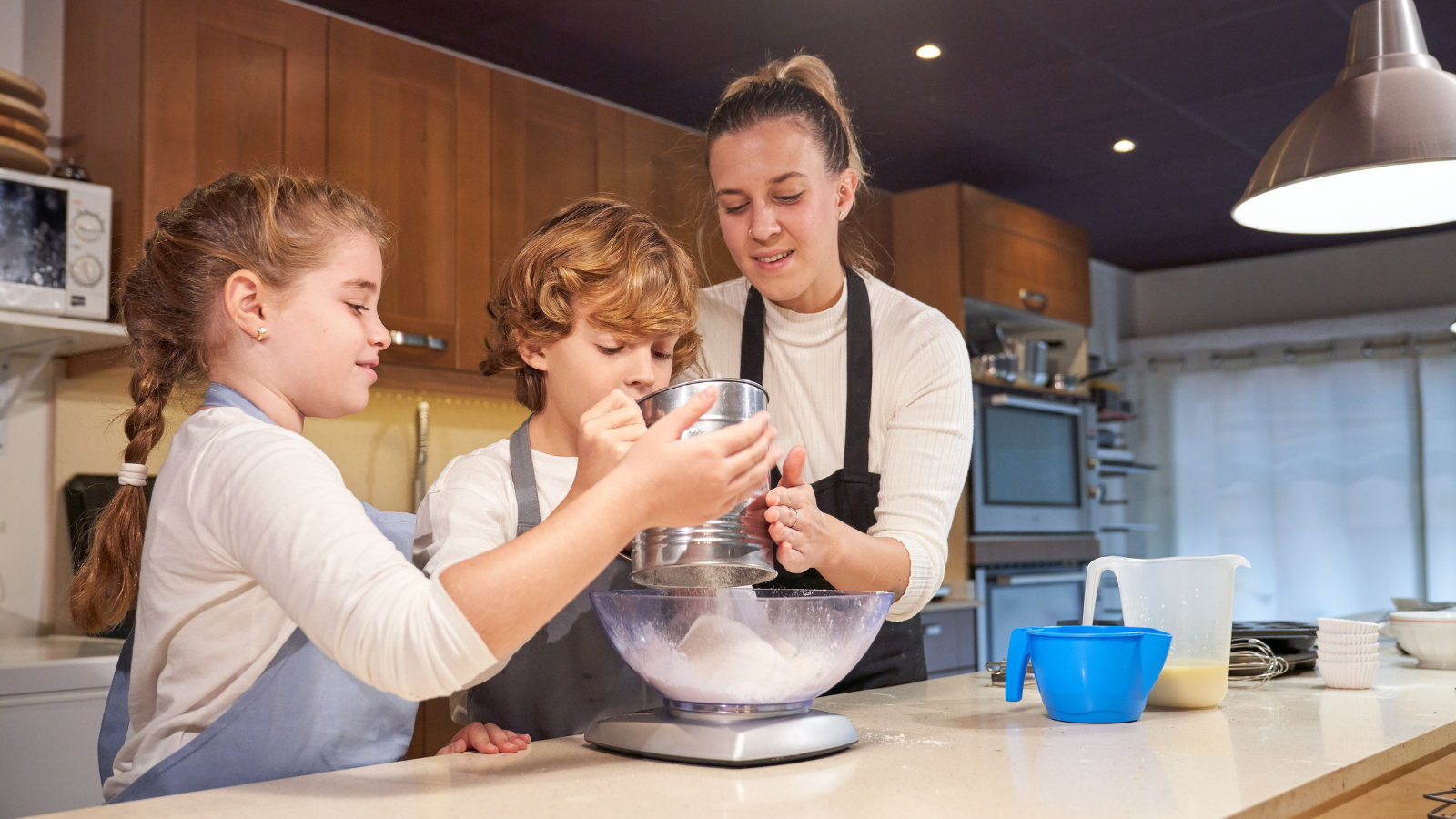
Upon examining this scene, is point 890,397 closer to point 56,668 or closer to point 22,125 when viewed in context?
point 56,668

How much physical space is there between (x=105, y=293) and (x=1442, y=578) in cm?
507

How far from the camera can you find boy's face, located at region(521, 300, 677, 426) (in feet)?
3.83

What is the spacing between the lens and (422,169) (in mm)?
2777

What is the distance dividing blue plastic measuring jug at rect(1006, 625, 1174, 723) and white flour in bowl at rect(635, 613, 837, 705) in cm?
30

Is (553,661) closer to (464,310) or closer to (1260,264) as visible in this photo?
(464,310)

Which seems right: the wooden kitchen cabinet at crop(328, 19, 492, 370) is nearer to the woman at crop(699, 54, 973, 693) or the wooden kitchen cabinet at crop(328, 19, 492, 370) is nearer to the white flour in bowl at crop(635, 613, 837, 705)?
the woman at crop(699, 54, 973, 693)

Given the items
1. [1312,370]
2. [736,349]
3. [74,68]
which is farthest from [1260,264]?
[74,68]

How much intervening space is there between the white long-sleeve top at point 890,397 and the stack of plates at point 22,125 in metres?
1.45

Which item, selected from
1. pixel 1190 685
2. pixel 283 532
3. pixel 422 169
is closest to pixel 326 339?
pixel 283 532

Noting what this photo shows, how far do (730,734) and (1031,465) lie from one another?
11.7 feet

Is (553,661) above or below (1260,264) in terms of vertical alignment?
below

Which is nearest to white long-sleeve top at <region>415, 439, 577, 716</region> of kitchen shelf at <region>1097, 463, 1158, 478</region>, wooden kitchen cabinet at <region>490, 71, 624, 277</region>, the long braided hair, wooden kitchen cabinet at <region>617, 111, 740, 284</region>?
the long braided hair

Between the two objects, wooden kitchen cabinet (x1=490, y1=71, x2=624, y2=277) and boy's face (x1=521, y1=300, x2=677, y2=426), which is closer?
boy's face (x1=521, y1=300, x2=677, y2=426)

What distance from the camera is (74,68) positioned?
8.08 feet
